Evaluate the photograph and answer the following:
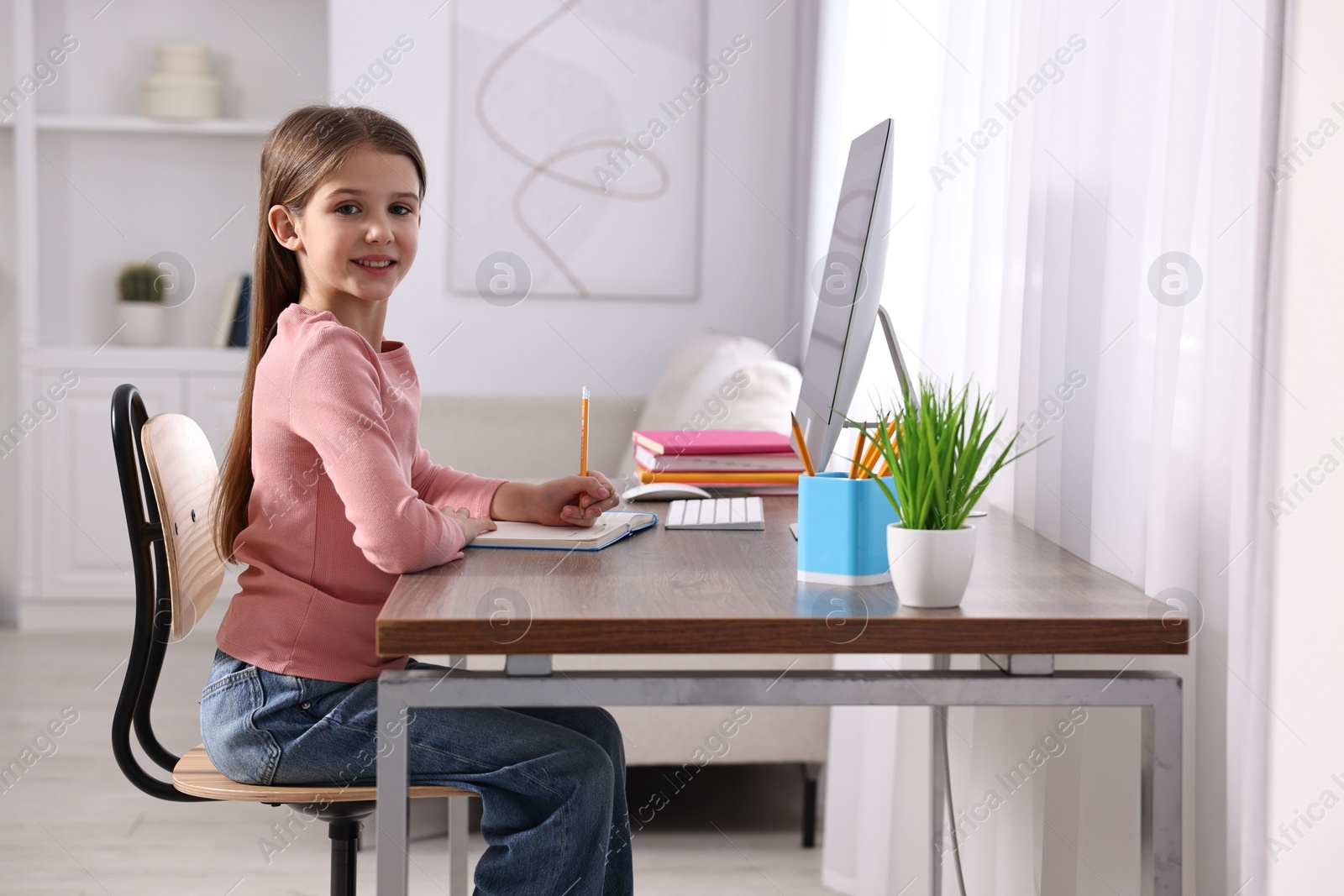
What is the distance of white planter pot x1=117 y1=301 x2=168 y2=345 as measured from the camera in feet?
11.9

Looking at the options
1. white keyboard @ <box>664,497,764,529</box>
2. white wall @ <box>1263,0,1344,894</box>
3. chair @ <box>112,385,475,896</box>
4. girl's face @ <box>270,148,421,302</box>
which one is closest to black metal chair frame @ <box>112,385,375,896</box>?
chair @ <box>112,385,475,896</box>

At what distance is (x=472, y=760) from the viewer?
1055 mm

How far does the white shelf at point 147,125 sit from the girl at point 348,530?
255cm

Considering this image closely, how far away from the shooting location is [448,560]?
105cm

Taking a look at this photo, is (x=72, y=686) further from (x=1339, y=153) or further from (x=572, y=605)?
(x=1339, y=153)

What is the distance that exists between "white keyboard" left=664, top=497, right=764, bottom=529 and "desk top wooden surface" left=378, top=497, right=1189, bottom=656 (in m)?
0.29

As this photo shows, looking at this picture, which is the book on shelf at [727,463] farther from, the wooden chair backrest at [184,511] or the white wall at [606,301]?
the white wall at [606,301]

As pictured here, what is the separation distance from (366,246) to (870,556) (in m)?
0.62

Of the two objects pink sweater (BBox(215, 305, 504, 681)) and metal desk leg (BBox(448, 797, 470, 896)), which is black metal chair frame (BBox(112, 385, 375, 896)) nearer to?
pink sweater (BBox(215, 305, 504, 681))

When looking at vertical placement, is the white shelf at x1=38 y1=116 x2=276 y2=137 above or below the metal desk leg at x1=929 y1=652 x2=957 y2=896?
above

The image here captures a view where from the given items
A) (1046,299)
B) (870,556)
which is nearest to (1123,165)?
(1046,299)

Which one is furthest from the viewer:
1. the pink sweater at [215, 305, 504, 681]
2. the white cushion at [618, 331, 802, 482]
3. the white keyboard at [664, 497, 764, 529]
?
Answer: the white cushion at [618, 331, 802, 482]

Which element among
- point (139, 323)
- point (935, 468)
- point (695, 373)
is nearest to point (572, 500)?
point (935, 468)

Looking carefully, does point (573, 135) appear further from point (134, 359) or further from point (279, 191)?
point (279, 191)
